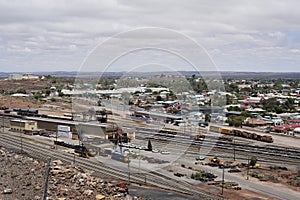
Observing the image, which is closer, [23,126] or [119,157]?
[119,157]

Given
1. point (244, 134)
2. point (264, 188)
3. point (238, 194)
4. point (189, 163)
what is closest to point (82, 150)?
point (189, 163)

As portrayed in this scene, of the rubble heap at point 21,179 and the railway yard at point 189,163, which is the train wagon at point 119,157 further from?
the rubble heap at point 21,179

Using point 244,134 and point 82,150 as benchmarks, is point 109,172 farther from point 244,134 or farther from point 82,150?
point 244,134

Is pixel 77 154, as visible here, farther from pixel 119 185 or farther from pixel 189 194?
pixel 189 194

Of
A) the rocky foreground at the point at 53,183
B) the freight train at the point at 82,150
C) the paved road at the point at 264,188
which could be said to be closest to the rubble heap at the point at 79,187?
the rocky foreground at the point at 53,183

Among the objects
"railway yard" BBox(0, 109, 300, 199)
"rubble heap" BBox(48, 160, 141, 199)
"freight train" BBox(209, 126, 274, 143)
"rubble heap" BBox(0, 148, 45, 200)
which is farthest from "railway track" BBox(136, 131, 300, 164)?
"rubble heap" BBox(0, 148, 45, 200)
